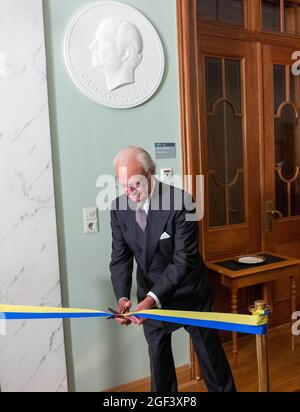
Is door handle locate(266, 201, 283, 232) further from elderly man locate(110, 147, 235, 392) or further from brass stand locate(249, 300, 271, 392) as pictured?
brass stand locate(249, 300, 271, 392)

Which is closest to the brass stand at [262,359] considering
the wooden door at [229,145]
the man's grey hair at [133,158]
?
the man's grey hair at [133,158]

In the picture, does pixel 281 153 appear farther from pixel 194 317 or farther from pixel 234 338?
pixel 194 317

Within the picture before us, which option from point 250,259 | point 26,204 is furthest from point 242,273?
point 26,204

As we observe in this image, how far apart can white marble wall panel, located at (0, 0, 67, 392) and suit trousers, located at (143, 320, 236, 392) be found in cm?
56

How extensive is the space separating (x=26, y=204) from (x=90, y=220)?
0.38 m

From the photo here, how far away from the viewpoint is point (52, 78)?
84.1 inches

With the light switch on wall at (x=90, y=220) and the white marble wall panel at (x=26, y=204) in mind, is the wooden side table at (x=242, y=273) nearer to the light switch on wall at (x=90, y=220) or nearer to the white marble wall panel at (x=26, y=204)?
the light switch on wall at (x=90, y=220)

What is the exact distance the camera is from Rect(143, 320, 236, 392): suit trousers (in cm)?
205

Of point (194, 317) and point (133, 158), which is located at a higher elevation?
point (133, 158)

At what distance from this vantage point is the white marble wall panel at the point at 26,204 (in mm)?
2016

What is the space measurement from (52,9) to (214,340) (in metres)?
2.00

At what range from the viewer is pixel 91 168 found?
7.44 feet

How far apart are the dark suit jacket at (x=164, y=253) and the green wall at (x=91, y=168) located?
0.83 feet
